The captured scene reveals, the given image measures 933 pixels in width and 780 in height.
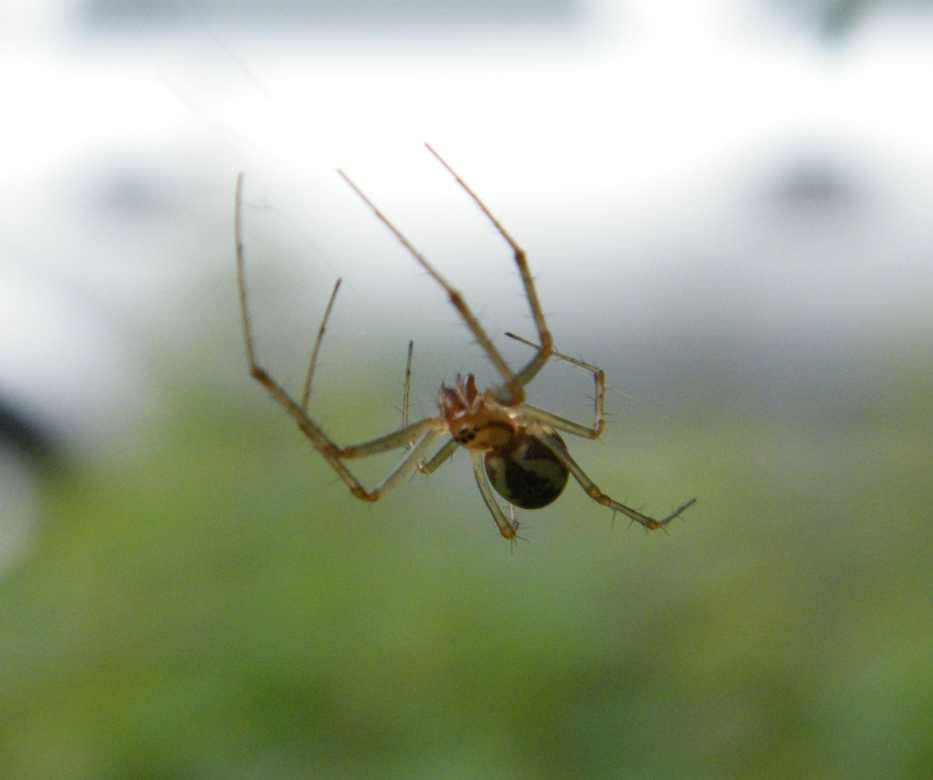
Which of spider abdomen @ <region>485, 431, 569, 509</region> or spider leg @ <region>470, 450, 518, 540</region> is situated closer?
spider abdomen @ <region>485, 431, 569, 509</region>

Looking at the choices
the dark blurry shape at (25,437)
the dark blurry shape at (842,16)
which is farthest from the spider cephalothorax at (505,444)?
the dark blurry shape at (25,437)

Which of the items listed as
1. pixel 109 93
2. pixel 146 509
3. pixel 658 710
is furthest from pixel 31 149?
pixel 658 710

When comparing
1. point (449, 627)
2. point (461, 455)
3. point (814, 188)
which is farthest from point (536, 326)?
point (814, 188)

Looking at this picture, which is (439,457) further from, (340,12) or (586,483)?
(340,12)

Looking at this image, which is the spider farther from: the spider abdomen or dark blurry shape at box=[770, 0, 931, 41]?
dark blurry shape at box=[770, 0, 931, 41]

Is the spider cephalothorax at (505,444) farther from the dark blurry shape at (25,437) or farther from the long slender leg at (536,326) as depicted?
the dark blurry shape at (25,437)

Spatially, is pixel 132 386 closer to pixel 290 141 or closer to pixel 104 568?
pixel 104 568

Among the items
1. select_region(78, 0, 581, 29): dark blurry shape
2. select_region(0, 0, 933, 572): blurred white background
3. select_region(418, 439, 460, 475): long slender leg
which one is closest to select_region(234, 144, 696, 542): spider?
select_region(418, 439, 460, 475): long slender leg
